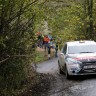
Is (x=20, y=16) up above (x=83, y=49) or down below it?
above

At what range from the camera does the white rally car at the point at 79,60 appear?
53.3 feet

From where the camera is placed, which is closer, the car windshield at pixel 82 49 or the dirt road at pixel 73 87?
the dirt road at pixel 73 87

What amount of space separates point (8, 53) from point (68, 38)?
16842mm

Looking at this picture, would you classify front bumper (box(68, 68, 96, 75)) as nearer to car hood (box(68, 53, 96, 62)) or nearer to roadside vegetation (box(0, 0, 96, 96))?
car hood (box(68, 53, 96, 62))

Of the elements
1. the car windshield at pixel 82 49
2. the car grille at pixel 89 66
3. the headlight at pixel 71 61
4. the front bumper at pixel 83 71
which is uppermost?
the car windshield at pixel 82 49

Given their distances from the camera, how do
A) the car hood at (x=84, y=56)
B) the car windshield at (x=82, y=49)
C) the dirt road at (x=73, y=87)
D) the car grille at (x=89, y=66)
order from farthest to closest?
the car windshield at (x=82, y=49) → the car hood at (x=84, y=56) → the car grille at (x=89, y=66) → the dirt road at (x=73, y=87)

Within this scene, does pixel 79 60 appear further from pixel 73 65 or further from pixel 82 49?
pixel 82 49


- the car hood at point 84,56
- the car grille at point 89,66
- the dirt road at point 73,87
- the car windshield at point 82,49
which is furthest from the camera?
the car windshield at point 82,49

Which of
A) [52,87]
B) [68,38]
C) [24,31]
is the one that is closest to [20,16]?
[24,31]

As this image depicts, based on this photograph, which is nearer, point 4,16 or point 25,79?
point 4,16

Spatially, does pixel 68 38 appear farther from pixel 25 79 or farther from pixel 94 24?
pixel 25 79

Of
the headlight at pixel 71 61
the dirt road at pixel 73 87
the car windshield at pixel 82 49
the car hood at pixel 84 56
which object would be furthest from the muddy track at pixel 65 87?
the car windshield at pixel 82 49

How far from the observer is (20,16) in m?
13.5

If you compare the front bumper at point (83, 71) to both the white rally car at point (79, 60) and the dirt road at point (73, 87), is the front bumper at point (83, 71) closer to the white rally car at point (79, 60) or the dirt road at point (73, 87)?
the white rally car at point (79, 60)
